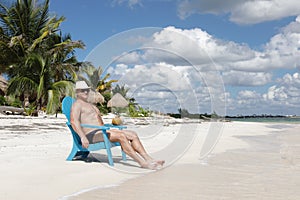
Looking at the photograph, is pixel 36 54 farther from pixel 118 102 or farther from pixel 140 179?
pixel 140 179

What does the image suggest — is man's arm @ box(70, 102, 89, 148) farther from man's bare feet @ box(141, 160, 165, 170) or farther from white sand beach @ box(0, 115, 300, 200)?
man's bare feet @ box(141, 160, 165, 170)

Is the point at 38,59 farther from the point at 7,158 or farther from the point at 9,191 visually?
the point at 9,191

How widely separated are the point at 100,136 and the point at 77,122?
384 mm

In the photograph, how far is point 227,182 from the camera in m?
4.22

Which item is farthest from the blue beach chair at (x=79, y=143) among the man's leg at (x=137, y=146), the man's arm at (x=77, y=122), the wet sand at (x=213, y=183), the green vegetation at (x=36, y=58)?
the green vegetation at (x=36, y=58)

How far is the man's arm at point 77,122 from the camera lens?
4.88 metres

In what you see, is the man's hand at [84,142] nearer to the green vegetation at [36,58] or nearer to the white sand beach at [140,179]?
the white sand beach at [140,179]

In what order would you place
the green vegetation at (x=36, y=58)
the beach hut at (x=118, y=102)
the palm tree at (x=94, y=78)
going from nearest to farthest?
the green vegetation at (x=36, y=58) < the palm tree at (x=94, y=78) < the beach hut at (x=118, y=102)

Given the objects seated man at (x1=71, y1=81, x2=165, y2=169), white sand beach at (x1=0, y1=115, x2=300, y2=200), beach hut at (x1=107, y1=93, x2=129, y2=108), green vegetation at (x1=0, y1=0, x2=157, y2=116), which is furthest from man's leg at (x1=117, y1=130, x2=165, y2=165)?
beach hut at (x1=107, y1=93, x2=129, y2=108)

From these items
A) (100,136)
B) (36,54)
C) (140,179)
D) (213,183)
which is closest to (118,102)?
(36,54)

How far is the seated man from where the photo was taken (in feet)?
16.3

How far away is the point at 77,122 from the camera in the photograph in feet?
16.4

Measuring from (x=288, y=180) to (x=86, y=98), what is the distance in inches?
121

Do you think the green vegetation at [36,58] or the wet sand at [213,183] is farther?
the green vegetation at [36,58]
